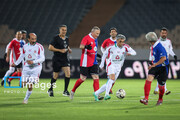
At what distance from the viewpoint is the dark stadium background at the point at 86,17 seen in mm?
25594

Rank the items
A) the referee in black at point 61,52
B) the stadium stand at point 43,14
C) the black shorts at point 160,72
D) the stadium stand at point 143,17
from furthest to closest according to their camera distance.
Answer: the stadium stand at point 143,17 → the stadium stand at point 43,14 → the referee in black at point 61,52 → the black shorts at point 160,72

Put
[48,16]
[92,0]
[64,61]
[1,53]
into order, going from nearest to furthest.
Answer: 1. [64,61]
2. [1,53]
3. [48,16]
4. [92,0]

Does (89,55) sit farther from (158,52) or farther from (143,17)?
(143,17)

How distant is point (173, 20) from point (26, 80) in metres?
20.3

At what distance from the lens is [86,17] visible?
2870 centimetres

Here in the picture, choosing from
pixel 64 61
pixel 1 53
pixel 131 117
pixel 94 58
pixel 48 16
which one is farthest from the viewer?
pixel 48 16

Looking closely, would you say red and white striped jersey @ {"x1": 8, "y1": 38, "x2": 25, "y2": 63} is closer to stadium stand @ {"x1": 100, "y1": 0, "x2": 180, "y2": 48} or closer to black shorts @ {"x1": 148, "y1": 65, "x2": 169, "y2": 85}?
black shorts @ {"x1": 148, "y1": 65, "x2": 169, "y2": 85}

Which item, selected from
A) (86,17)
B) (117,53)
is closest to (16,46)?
(117,53)

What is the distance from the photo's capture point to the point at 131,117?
659 centimetres

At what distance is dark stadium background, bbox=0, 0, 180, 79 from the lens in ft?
84.0

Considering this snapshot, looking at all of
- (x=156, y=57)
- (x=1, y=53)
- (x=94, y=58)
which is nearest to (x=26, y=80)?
(x=94, y=58)

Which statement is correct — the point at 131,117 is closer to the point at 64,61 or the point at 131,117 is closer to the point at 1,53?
the point at 64,61

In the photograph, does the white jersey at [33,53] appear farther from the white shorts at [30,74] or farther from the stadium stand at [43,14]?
the stadium stand at [43,14]

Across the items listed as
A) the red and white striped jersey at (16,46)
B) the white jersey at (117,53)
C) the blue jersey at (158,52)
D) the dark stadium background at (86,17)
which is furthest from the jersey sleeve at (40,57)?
the dark stadium background at (86,17)
